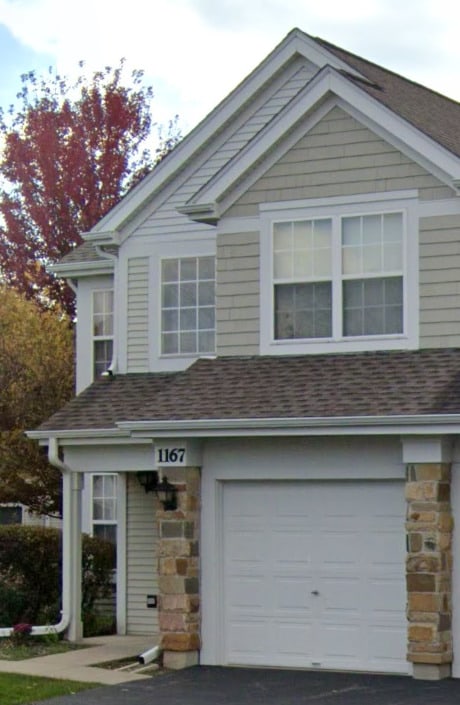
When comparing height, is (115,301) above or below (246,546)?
above

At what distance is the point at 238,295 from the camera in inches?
755

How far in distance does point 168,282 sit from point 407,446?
19.5 ft

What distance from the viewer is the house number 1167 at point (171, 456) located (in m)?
17.7

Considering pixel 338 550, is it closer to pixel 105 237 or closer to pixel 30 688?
pixel 30 688

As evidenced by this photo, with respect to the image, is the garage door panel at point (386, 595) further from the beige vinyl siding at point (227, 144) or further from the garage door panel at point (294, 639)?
the beige vinyl siding at point (227, 144)

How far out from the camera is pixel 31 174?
3931 cm

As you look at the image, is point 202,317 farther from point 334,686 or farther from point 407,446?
point 334,686

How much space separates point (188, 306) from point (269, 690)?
6886mm

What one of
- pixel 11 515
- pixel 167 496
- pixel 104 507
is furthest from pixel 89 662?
pixel 11 515

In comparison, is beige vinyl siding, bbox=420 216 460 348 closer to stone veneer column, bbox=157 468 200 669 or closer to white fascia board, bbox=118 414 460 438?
white fascia board, bbox=118 414 460 438

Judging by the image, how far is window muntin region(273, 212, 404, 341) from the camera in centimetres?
1833

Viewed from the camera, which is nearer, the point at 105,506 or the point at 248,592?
the point at 248,592

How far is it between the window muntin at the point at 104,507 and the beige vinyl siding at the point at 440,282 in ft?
22.8

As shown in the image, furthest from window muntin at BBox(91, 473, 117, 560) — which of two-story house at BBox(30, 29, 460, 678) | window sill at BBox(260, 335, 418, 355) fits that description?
window sill at BBox(260, 335, 418, 355)
